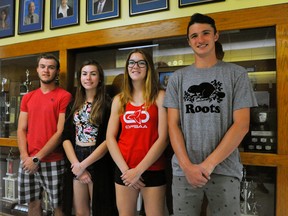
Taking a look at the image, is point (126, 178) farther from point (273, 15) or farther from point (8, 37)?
point (8, 37)

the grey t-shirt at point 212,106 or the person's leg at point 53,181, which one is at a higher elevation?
the grey t-shirt at point 212,106

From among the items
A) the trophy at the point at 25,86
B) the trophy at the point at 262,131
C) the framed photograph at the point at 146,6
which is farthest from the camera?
the trophy at the point at 25,86

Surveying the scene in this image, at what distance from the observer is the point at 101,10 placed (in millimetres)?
2139

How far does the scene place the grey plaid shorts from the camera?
1.96 metres

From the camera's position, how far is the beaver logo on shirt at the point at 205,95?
1.31 meters

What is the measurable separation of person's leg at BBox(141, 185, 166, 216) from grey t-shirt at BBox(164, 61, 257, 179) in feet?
0.68

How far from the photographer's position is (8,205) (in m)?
2.61

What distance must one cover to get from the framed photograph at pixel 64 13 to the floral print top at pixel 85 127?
35.3 inches

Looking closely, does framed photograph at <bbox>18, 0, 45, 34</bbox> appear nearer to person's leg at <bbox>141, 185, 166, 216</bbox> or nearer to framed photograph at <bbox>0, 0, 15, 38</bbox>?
framed photograph at <bbox>0, 0, 15, 38</bbox>

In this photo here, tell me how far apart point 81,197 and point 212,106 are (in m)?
1.12

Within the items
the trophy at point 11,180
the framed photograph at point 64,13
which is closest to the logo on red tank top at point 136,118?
the framed photograph at point 64,13

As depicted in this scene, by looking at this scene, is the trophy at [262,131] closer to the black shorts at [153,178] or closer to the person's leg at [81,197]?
the black shorts at [153,178]

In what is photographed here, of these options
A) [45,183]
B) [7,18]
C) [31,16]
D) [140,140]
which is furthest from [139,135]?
[7,18]

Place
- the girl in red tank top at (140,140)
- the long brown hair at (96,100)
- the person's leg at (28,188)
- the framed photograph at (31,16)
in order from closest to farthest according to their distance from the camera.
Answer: the girl in red tank top at (140,140) → the long brown hair at (96,100) → the person's leg at (28,188) → the framed photograph at (31,16)
